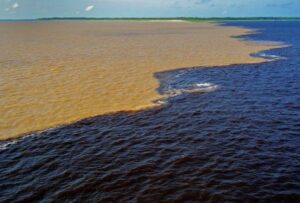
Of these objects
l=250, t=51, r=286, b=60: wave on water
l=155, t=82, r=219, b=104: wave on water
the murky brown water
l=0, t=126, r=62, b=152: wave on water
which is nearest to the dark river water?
l=0, t=126, r=62, b=152: wave on water

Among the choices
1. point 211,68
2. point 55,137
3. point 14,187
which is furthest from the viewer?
point 211,68

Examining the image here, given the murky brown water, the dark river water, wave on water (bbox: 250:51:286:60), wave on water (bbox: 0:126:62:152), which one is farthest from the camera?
wave on water (bbox: 250:51:286:60)

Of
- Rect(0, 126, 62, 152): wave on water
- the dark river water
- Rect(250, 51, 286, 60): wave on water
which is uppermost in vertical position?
Rect(250, 51, 286, 60): wave on water

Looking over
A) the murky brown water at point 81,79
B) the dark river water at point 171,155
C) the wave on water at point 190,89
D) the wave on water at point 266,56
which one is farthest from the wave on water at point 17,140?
the wave on water at point 266,56

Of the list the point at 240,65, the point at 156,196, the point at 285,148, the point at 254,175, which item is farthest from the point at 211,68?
the point at 156,196

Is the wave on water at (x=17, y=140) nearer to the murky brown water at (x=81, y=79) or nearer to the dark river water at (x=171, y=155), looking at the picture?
Result: the dark river water at (x=171, y=155)

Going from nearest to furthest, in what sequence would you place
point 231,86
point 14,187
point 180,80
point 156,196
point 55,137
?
1. point 156,196
2. point 14,187
3. point 55,137
4. point 231,86
5. point 180,80

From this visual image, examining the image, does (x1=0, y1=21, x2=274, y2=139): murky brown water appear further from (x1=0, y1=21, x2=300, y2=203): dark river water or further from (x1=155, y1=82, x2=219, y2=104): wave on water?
(x1=0, y1=21, x2=300, y2=203): dark river water

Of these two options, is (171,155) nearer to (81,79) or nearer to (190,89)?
(190,89)

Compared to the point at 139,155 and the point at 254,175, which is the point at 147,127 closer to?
the point at 139,155
